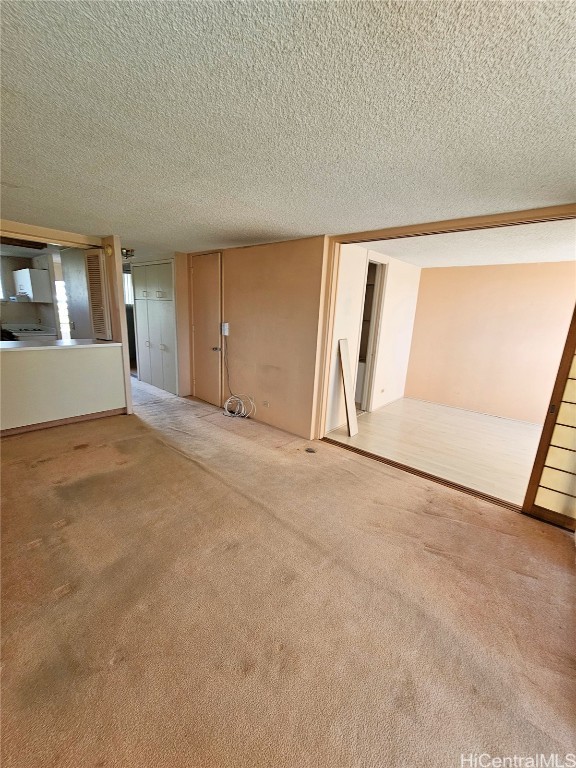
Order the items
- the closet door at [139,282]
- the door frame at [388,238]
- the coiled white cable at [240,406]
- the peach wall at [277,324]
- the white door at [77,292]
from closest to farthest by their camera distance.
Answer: the door frame at [388,238], the peach wall at [277,324], the white door at [77,292], the coiled white cable at [240,406], the closet door at [139,282]

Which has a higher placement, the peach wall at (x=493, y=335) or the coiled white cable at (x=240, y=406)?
the peach wall at (x=493, y=335)

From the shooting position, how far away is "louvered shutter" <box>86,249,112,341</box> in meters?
4.19

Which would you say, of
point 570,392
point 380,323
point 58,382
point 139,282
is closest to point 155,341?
point 139,282

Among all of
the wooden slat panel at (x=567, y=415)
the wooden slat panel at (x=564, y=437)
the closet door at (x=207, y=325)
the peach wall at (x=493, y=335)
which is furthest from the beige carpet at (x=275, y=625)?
the peach wall at (x=493, y=335)

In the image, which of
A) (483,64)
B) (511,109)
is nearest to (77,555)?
(483,64)

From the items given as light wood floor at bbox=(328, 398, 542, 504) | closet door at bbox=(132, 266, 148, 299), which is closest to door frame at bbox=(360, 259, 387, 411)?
light wood floor at bbox=(328, 398, 542, 504)

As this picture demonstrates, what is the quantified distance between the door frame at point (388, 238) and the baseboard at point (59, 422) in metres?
2.90

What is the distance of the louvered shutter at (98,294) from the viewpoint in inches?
165

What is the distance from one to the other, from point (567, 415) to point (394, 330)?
121 inches

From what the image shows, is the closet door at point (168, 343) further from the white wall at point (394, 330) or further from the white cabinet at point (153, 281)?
the white wall at point (394, 330)

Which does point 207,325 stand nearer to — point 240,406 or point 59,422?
point 240,406

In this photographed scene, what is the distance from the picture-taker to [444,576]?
190cm

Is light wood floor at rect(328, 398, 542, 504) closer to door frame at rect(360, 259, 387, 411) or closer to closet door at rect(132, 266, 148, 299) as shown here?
door frame at rect(360, 259, 387, 411)

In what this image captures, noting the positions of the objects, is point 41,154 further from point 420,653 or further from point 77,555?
point 420,653
